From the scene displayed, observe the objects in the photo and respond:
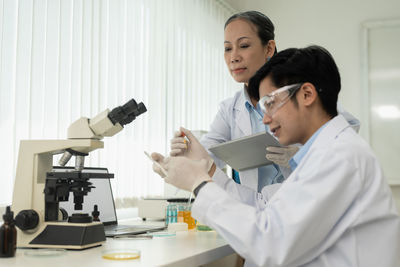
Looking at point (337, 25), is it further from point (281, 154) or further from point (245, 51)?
point (281, 154)

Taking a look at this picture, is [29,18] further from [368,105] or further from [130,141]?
[368,105]

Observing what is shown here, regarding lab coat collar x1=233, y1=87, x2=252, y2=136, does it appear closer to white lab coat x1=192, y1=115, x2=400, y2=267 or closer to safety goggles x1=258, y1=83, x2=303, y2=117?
safety goggles x1=258, y1=83, x2=303, y2=117

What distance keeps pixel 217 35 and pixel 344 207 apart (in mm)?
3386

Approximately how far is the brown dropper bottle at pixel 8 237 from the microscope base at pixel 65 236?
0.12 meters

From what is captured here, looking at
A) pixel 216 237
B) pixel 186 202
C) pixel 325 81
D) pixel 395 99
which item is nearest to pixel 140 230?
pixel 216 237

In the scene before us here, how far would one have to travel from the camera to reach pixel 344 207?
98 centimetres

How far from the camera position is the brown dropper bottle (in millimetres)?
1174

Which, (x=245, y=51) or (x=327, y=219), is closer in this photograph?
(x=327, y=219)

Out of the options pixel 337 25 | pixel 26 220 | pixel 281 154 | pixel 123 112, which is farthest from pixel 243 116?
pixel 337 25

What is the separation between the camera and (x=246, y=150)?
1695mm

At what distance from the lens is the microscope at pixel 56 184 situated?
4.35 ft

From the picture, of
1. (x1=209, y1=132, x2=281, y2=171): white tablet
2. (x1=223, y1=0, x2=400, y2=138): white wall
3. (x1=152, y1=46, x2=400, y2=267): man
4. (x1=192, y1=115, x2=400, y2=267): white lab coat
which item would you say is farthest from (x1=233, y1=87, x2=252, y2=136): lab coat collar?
(x1=223, y1=0, x2=400, y2=138): white wall

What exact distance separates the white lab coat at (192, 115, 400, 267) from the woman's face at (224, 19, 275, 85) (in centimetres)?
94

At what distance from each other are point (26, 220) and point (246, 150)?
820mm
